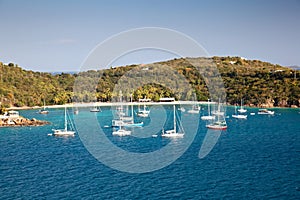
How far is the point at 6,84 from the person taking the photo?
7831cm

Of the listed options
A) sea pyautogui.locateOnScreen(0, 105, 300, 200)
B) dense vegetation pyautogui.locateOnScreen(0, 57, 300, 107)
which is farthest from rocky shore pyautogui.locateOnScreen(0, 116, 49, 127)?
dense vegetation pyautogui.locateOnScreen(0, 57, 300, 107)

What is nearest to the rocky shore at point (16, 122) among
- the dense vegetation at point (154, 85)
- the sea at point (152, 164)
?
the sea at point (152, 164)

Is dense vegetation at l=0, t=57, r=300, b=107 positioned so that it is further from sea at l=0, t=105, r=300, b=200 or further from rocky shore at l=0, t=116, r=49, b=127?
sea at l=0, t=105, r=300, b=200

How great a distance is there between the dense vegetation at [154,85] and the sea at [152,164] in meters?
27.4

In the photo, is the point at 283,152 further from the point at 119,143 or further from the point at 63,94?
the point at 63,94

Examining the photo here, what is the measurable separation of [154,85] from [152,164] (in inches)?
2185

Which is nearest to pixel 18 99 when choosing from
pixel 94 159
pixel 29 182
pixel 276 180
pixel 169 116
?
pixel 169 116

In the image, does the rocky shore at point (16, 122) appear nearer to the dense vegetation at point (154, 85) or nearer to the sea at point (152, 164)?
the sea at point (152, 164)

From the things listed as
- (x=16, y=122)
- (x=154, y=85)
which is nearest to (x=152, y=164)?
(x=16, y=122)

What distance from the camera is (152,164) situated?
1117 inches

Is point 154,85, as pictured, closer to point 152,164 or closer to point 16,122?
point 16,122

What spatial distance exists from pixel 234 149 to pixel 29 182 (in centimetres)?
1743

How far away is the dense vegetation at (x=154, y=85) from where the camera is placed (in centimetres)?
7356

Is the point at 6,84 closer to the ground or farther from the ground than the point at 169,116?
farther from the ground
